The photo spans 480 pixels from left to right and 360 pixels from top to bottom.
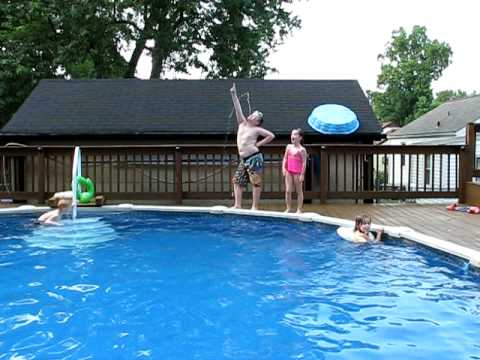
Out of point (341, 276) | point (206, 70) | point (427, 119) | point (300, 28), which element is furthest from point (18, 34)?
point (427, 119)

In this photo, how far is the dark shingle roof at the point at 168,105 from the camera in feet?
33.6

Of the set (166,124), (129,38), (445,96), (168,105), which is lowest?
(166,124)

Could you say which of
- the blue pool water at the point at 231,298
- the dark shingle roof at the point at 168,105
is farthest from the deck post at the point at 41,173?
the blue pool water at the point at 231,298

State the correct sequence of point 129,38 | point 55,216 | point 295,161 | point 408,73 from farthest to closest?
point 408,73 < point 129,38 < point 295,161 < point 55,216

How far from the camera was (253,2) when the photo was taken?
64.2ft

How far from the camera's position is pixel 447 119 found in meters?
25.1

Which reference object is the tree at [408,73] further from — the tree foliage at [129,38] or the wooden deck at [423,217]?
the wooden deck at [423,217]

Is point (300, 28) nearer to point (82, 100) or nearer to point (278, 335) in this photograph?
point (82, 100)

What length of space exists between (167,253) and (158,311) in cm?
186

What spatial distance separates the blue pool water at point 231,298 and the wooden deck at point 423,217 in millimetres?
571

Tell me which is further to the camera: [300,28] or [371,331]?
[300,28]

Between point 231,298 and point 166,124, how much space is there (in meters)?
7.07

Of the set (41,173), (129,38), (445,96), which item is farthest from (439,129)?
(445,96)

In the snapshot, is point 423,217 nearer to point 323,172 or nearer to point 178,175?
point 323,172
